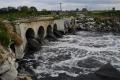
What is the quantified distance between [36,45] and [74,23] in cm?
4904

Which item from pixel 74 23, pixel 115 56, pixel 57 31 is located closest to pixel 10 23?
pixel 115 56

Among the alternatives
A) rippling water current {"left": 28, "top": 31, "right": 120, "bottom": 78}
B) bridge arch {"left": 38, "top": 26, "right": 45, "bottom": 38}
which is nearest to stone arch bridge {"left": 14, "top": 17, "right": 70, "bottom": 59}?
bridge arch {"left": 38, "top": 26, "right": 45, "bottom": 38}

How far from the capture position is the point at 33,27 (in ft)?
202

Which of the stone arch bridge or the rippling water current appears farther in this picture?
the stone arch bridge

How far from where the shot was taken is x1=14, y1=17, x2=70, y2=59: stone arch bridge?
47772 mm

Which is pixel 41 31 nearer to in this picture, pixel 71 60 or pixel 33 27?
pixel 33 27

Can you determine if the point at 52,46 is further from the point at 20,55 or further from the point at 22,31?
the point at 20,55

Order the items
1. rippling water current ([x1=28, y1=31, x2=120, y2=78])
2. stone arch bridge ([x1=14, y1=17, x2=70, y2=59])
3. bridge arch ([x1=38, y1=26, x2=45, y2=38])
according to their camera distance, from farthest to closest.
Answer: bridge arch ([x1=38, y1=26, x2=45, y2=38]) → stone arch bridge ([x1=14, y1=17, x2=70, y2=59]) → rippling water current ([x1=28, y1=31, x2=120, y2=78])

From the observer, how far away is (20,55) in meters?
45.7

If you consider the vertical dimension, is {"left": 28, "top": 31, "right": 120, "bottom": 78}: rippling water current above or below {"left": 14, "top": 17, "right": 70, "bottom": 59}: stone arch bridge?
below

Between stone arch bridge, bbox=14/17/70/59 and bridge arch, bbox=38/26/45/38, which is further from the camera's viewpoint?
bridge arch, bbox=38/26/45/38

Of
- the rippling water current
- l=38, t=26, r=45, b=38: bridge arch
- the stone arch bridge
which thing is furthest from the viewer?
l=38, t=26, r=45, b=38: bridge arch

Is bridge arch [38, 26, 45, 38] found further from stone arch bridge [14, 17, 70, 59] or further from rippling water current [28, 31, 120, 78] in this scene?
rippling water current [28, 31, 120, 78]

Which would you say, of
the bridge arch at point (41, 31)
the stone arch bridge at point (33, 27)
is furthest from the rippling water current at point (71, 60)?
the bridge arch at point (41, 31)
